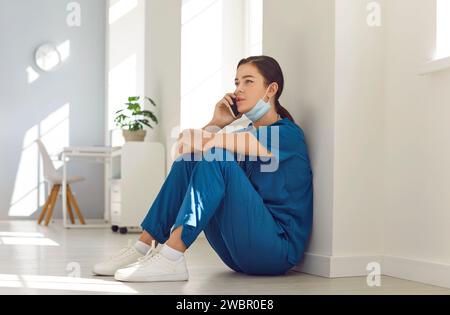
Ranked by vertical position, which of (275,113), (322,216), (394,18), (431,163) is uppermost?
(394,18)

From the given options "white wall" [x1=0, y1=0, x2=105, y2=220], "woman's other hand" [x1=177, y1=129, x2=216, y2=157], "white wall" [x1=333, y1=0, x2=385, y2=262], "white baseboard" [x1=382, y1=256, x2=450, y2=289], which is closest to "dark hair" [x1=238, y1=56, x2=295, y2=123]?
"white wall" [x1=333, y1=0, x2=385, y2=262]

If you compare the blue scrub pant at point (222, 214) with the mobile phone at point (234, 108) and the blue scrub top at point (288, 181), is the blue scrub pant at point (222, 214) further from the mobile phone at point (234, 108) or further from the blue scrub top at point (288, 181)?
the mobile phone at point (234, 108)

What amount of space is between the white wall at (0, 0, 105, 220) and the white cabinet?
2.24 m

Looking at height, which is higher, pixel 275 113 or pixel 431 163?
pixel 275 113

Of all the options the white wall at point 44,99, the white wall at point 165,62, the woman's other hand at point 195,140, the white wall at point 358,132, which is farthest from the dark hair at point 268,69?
the white wall at point 44,99

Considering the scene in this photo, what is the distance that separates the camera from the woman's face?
263 cm

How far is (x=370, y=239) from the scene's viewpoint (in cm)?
260

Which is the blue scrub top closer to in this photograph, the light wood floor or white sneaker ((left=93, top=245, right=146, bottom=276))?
the light wood floor
